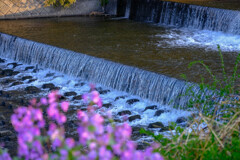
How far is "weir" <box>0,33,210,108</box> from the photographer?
5400mm

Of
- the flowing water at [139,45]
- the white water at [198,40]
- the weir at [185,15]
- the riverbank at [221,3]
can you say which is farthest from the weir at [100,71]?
the riverbank at [221,3]

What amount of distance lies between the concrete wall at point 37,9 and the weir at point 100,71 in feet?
7.86

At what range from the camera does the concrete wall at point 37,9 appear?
10602 millimetres

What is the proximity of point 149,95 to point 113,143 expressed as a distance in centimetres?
435

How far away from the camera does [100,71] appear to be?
6402 millimetres

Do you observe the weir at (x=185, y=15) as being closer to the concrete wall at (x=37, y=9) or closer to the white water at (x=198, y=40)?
the white water at (x=198, y=40)

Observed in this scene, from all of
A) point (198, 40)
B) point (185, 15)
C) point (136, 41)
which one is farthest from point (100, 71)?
point (185, 15)

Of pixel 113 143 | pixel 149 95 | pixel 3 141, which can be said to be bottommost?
pixel 3 141

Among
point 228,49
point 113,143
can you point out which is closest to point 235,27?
point 228,49

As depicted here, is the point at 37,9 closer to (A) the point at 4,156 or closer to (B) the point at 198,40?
(B) the point at 198,40

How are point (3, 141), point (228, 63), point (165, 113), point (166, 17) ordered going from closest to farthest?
point (3, 141) → point (165, 113) → point (228, 63) → point (166, 17)

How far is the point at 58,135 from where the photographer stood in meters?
1.34

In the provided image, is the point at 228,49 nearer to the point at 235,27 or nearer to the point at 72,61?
the point at 235,27

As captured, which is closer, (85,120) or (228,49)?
(85,120)
